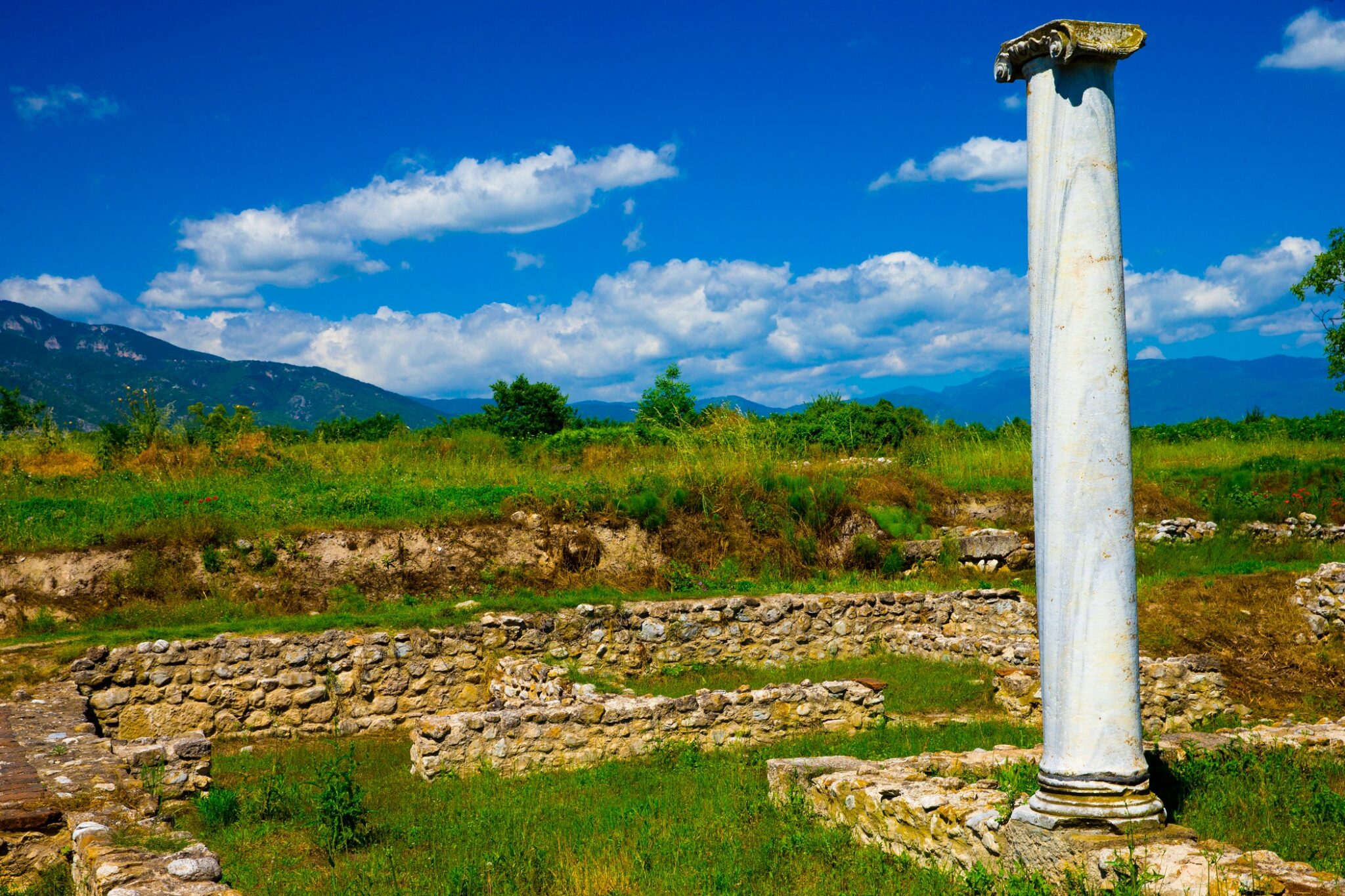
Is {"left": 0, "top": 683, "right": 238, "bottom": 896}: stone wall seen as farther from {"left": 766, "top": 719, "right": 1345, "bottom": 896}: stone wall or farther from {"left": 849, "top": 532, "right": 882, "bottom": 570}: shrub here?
{"left": 849, "top": 532, "right": 882, "bottom": 570}: shrub

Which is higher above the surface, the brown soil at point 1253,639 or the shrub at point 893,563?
the shrub at point 893,563

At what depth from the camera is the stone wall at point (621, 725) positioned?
30.2 feet

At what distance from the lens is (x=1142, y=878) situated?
159 inches

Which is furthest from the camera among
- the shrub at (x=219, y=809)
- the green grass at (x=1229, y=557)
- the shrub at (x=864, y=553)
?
the shrub at (x=864, y=553)

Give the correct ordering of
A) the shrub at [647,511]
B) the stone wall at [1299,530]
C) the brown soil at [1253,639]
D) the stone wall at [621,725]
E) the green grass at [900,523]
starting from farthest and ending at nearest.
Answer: the stone wall at [1299,530]
the green grass at [900,523]
the shrub at [647,511]
the brown soil at [1253,639]
the stone wall at [621,725]

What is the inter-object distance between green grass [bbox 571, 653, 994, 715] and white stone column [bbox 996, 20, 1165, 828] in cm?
623

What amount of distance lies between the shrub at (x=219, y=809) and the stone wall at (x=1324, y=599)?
14864 mm

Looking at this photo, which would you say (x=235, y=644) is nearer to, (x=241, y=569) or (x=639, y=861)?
(x=241, y=569)

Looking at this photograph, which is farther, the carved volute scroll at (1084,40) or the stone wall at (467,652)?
the stone wall at (467,652)

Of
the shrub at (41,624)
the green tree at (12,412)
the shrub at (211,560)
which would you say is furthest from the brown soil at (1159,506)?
the green tree at (12,412)

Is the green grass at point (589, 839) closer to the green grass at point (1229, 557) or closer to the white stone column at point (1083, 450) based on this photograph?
the white stone column at point (1083, 450)

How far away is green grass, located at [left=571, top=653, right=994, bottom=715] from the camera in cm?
1112

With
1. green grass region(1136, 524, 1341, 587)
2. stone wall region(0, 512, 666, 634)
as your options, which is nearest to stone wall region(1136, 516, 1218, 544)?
green grass region(1136, 524, 1341, 587)

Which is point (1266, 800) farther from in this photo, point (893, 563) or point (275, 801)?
point (893, 563)
